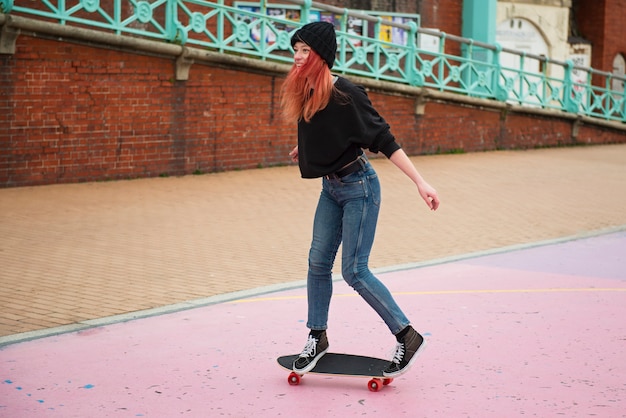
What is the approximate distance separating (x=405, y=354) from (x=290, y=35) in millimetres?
13415

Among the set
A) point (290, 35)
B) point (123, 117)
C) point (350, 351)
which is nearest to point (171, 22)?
point (123, 117)

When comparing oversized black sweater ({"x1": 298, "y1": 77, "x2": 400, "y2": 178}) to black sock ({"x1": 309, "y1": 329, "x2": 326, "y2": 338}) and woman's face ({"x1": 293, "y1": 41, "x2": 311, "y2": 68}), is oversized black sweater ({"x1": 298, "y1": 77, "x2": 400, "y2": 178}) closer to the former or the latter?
woman's face ({"x1": 293, "y1": 41, "x2": 311, "y2": 68})

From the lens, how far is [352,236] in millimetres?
5637

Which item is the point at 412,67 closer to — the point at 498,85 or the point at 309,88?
the point at 498,85

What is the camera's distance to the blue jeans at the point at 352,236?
5637mm

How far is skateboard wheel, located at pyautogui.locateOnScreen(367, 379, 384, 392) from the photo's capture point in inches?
225

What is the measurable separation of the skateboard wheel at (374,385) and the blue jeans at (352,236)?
27cm

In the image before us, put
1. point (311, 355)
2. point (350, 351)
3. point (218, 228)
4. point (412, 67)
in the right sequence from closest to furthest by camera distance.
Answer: point (311, 355)
point (350, 351)
point (218, 228)
point (412, 67)

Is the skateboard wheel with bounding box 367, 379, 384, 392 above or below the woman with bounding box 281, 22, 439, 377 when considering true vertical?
below

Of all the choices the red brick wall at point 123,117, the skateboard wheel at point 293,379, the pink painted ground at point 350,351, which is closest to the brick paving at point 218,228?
the red brick wall at point 123,117

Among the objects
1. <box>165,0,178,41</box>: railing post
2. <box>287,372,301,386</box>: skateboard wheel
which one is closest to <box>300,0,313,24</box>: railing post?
<box>165,0,178,41</box>: railing post

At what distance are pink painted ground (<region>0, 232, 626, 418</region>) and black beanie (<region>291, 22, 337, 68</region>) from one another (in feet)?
5.62

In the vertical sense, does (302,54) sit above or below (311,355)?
above

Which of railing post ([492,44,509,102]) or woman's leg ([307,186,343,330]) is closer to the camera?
woman's leg ([307,186,343,330])
